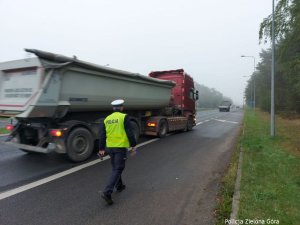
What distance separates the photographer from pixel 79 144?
7.90 metres

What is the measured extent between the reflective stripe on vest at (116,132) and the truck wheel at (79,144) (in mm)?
2902

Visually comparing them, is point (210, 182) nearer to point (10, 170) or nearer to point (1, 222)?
point (1, 222)

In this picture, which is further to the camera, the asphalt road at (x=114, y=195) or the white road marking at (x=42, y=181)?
the white road marking at (x=42, y=181)

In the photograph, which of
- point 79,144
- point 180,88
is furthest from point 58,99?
point 180,88

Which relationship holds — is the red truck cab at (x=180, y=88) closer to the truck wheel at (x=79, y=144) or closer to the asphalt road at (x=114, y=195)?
the asphalt road at (x=114, y=195)

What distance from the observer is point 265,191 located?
5152 mm

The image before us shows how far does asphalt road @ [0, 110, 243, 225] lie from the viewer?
167 inches

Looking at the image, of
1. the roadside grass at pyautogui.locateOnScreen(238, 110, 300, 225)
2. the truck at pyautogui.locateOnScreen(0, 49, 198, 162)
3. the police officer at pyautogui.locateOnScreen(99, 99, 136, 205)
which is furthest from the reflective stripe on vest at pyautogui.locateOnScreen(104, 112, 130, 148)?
the truck at pyautogui.locateOnScreen(0, 49, 198, 162)

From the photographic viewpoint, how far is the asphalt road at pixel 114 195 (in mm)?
4246

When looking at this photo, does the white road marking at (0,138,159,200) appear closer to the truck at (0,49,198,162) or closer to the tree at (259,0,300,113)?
the truck at (0,49,198,162)

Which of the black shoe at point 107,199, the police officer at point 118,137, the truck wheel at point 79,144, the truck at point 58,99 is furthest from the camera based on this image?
the truck wheel at point 79,144

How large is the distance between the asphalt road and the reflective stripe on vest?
0.97 metres

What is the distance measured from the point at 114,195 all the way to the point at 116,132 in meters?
1.19

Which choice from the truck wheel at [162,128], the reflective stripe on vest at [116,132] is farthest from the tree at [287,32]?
the reflective stripe on vest at [116,132]
